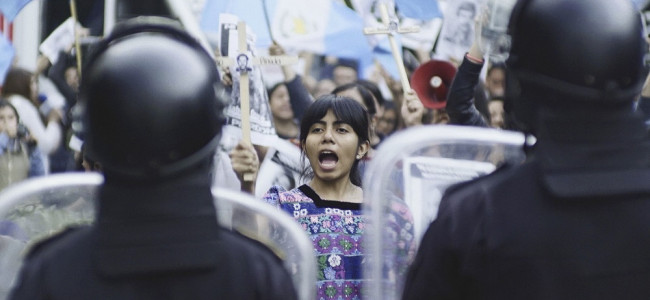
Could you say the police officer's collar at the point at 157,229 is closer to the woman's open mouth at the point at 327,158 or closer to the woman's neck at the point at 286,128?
the woman's open mouth at the point at 327,158

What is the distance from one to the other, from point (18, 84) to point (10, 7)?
1.81 m

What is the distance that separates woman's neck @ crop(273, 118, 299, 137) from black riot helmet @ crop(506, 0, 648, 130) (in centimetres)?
542

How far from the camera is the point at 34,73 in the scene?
31.0ft

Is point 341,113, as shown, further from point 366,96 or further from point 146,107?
point 146,107

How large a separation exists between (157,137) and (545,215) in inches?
34.3

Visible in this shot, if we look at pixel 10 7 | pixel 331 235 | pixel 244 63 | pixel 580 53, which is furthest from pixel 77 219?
pixel 10 7

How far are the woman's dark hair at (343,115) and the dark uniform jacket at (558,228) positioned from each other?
253cm

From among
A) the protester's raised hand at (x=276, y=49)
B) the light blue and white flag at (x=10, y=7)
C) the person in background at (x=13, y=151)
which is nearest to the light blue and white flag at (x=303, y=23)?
the protester's raised hand at (x=276, y=49)

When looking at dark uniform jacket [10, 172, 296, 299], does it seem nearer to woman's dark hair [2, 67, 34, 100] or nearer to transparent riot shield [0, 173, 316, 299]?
transparent riot shield [0, 173, 316, 299]

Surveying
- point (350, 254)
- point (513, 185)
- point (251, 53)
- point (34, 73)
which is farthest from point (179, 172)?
point (34, 73)

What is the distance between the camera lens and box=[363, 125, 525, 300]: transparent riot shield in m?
2.96

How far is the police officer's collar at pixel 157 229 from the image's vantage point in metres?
2.24

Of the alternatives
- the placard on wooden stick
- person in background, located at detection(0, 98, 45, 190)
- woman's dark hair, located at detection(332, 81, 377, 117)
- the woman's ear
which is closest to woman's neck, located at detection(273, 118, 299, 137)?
woman's dark hair, located at detection(332, 81, 377, 117)

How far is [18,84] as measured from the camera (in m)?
9.17
